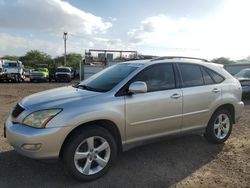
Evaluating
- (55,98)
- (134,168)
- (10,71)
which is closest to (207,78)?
(134,168)

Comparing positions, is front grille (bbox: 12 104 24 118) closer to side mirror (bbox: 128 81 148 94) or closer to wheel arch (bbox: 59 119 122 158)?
wheel arch (bbox: 59 119 122 158)

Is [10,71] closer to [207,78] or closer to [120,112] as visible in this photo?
[207,78]

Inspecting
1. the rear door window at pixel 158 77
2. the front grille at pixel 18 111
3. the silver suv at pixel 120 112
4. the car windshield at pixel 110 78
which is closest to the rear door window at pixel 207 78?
the silver suv at pixel 120 112

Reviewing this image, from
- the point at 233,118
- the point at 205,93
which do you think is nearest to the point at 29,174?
the point at 205,93

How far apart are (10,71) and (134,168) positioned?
97.1 ft

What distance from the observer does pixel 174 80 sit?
5176 millimetres

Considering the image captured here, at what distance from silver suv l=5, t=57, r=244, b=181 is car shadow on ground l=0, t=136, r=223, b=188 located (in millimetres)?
281

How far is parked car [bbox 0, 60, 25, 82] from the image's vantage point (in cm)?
3077

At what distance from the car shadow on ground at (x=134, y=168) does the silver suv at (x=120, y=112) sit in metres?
0.28

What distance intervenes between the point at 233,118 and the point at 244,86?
25.0 ft

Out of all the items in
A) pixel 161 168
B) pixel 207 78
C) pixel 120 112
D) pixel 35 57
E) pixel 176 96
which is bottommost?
pixel 161 168

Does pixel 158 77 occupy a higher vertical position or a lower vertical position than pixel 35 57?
lower

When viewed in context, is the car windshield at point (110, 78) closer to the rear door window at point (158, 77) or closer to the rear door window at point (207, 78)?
the rear door window at point (158, 77)

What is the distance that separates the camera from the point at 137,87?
174 inches
